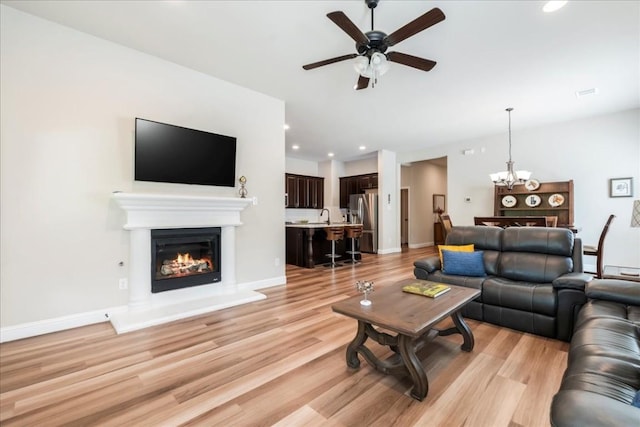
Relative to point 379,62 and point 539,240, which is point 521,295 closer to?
point 539,240

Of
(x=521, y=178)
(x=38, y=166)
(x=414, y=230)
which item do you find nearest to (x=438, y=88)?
(x=521, y=178)

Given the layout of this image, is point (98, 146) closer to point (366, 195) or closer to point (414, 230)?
point (366, 195)

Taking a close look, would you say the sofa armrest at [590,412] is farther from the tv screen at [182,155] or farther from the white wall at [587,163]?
the white wall at [587,163]

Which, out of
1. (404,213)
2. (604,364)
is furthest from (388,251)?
(604,364)

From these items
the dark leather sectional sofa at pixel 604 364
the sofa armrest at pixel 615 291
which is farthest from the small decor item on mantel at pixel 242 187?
the sofa armrest at pixel 615 291

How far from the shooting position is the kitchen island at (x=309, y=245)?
19.7 feet

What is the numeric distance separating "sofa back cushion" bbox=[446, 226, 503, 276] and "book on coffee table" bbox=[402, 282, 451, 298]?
1210mm

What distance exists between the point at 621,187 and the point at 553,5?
178 inches

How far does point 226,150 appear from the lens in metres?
3.82

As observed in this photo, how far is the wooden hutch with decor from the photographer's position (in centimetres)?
555

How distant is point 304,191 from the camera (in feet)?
28.1

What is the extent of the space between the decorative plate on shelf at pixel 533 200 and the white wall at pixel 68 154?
21.6 ft

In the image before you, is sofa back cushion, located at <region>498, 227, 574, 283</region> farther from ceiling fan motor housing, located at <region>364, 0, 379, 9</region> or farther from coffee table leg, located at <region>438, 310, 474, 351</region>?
ceiling fan motor housing, located at <region>364, 0, 379, 9</region>

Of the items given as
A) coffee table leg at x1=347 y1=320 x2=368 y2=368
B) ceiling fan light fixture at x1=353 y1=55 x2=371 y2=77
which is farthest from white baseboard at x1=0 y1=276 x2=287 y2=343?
ceiling fan light fixture at x1=353 y1=55 x2=371 y2=77
